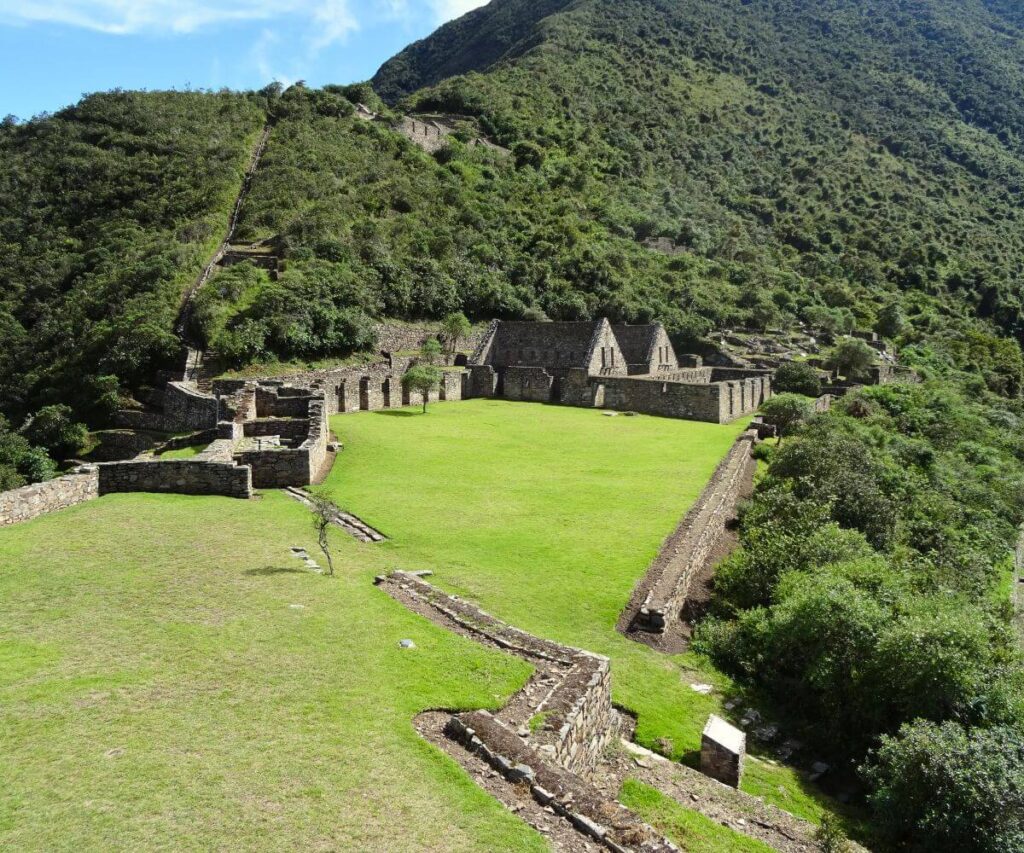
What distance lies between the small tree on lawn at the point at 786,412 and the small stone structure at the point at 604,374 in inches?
92.2

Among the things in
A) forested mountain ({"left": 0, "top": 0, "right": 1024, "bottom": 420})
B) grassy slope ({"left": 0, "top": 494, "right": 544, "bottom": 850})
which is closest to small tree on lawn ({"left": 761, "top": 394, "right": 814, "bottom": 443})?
forested mountain ({"left": 0, "top": 0, "right": 1024, "bottom": 420})

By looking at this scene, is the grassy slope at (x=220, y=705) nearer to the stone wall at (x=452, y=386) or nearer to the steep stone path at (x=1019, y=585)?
the steep stone path at (x=1019, y=585)

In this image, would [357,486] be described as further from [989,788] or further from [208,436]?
[989,788]

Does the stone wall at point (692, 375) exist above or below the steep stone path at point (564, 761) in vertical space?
above

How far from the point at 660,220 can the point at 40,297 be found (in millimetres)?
64261

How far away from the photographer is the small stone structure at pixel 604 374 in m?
35.8

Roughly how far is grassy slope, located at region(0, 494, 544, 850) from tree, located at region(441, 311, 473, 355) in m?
34.0

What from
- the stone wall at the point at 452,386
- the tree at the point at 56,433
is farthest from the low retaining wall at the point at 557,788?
the stone wall at the point at 452,386

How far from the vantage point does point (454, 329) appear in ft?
147

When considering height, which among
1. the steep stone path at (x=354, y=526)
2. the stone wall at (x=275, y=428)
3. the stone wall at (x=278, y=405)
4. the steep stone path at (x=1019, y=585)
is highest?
the stone wall at (x=278, y=405)

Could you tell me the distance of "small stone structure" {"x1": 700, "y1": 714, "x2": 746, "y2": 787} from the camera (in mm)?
9039

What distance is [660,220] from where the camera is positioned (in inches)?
3332

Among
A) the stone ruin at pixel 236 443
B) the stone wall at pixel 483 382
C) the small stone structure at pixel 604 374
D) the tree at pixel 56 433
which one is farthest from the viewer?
the stone wall at pixel 483 382

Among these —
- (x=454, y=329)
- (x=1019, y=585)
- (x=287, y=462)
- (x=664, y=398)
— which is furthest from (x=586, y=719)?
(x=454, y=329)
